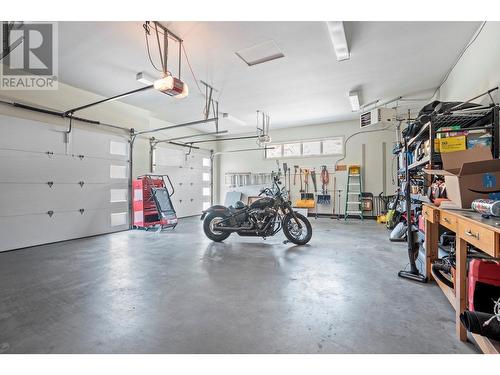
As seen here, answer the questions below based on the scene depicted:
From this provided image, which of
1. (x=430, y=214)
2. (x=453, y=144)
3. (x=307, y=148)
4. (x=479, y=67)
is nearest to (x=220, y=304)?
(x=430, y=214)

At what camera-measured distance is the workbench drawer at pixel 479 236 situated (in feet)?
3.61

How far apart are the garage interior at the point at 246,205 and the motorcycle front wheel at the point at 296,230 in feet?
0.10

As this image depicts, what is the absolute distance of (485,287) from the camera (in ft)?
4.85

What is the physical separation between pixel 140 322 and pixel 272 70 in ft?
13.1

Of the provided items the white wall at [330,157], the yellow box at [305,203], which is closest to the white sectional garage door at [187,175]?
the white wall at [330,157]

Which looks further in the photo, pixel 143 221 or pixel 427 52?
pixel 143 221

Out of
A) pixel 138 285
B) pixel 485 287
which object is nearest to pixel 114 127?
pixel 138 285

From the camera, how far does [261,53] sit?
139 inches

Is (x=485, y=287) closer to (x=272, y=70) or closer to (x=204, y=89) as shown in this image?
(x=272, y=70)

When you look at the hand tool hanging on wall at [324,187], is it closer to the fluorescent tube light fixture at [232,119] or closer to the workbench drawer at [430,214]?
the fluorescent tube light fixture at [232,119]

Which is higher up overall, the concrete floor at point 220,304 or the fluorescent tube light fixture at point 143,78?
the fluorescent tube light fixture at point 143,78

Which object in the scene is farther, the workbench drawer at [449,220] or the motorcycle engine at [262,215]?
the motorcycle engine at [262,215]
